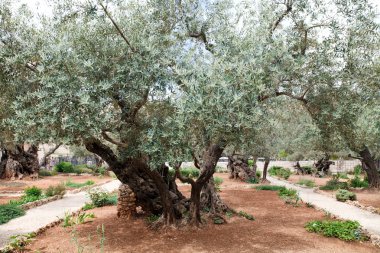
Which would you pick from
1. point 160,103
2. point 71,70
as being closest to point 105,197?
point 160,103

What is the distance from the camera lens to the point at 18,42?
9.38 meters

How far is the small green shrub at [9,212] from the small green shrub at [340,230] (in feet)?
35.8

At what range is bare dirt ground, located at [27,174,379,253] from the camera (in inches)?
385

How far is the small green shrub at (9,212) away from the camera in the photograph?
13906 mm

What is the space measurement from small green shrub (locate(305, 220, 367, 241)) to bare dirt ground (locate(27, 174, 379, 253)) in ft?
1.00

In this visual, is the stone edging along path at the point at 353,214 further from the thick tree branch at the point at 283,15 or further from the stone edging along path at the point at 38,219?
the stone edging along path at the point at 38,219

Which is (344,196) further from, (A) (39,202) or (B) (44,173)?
(B) (44,173)

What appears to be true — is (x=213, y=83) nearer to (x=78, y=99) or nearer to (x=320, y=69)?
(x=78, y=99)

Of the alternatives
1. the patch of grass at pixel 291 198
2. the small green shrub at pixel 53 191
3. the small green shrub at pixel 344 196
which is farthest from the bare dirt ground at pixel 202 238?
the small green shrub at pixel 53 191

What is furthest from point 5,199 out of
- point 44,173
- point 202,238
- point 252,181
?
point 252,181

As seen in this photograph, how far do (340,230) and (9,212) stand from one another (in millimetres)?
12365

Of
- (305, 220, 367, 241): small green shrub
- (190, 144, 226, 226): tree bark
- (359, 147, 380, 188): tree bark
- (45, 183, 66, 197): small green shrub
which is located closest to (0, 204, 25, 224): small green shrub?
(45, 183, 66, 197): small green shrub

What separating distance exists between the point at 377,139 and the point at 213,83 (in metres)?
18.5

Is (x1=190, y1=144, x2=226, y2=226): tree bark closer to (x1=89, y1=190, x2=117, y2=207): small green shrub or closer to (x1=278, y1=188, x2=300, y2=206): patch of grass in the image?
(x1=278, y1=188, x2=300, y2=206): patch of grass
